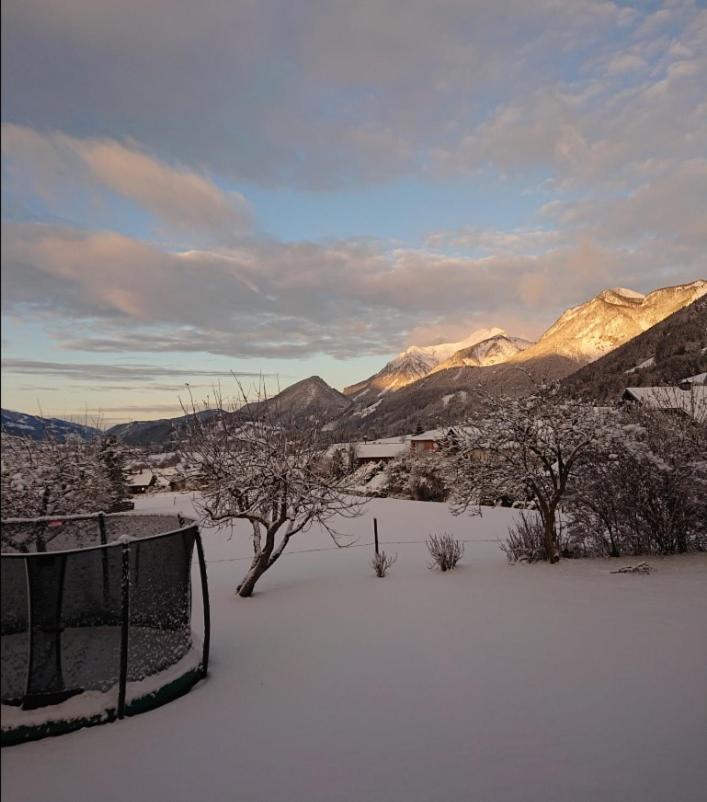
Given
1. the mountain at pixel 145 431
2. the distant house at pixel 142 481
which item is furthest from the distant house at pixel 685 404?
the distant house at pixel 142 481

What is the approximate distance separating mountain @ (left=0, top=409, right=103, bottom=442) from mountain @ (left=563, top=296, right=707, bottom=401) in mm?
60707

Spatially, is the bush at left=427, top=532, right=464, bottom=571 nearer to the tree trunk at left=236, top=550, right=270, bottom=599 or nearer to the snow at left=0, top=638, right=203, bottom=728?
the tree trunk at left=236, top=550, right=270, bottom=599

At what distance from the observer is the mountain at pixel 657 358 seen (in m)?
66.4

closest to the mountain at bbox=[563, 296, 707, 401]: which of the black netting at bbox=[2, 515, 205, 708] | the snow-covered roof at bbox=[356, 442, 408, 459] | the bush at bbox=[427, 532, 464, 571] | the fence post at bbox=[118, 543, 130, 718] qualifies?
the snow-covered roof at bbox=[356, 442, 408, 459]

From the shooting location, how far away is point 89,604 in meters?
4.10

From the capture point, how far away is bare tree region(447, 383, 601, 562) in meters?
9.51

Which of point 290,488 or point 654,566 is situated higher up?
point 290,488

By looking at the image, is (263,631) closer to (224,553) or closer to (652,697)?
(652,697)

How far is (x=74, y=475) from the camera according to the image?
4281 mm

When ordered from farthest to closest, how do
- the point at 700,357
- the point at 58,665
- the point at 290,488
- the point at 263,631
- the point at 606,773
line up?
the point at 700,357
the point at 290,488
the point at 263,631
the point at 58,665
the point at 606,773

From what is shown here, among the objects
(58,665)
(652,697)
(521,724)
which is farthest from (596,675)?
(58,665)

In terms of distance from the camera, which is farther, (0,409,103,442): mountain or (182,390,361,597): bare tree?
(182,390,361,597): bare tree

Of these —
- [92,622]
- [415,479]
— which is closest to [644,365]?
[415,479]

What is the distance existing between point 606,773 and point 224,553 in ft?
45.2
